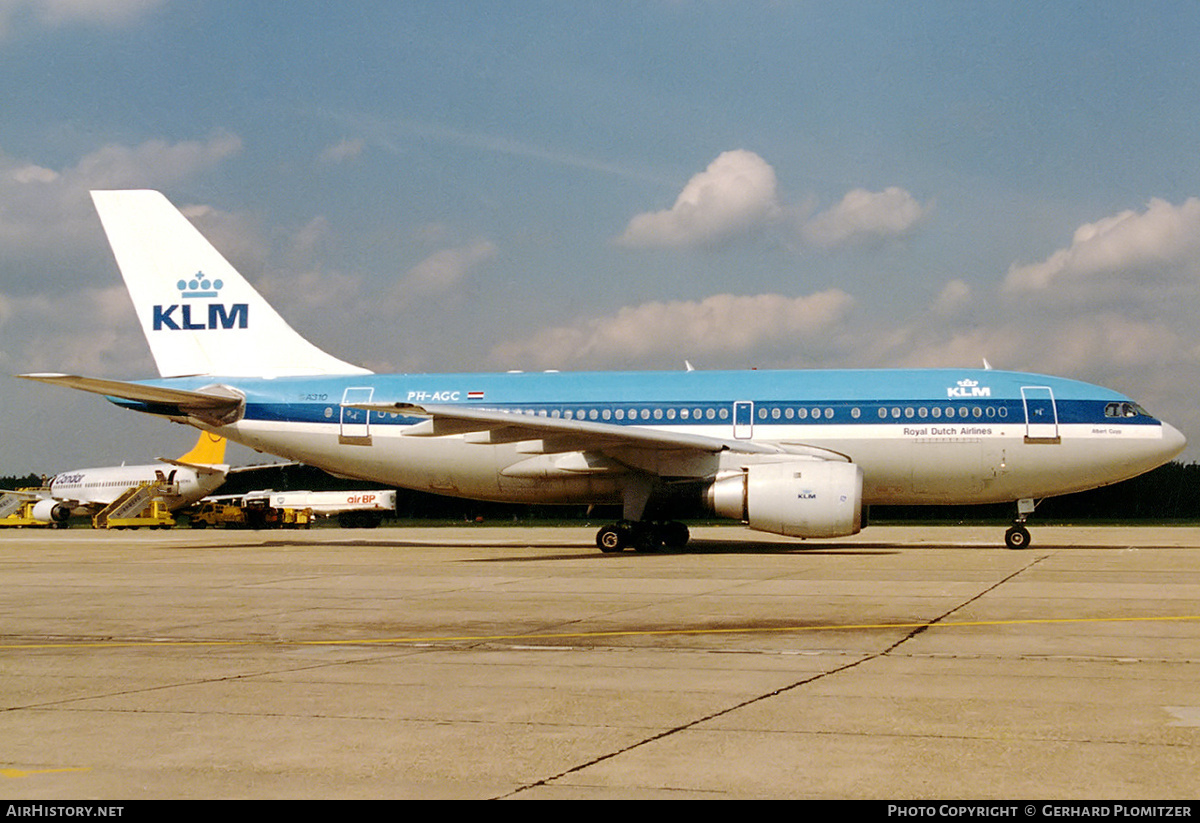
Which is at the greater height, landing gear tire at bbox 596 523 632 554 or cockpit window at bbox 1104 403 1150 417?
cockpit window at bbox 1104 403 1150 417

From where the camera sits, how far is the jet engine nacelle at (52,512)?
5450 centimetres

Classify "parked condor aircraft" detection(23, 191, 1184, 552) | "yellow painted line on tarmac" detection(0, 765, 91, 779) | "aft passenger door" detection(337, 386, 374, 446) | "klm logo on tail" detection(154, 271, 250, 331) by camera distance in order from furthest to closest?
"klm logo on tail" detection(154, 271, 250, 331)
"aft passenger door" detection(337, 386, 374, 446)
"parked condor aircraft" detection(23, 191, 1184, 552)
"yellow painted line on tarmac" detection(0, 765, 91, 779)

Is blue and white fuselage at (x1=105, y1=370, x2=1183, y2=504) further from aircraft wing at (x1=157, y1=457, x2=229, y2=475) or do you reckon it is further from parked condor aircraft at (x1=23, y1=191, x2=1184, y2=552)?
aircraft wing at (x1=157, y1=457, x2=229, y2=475)

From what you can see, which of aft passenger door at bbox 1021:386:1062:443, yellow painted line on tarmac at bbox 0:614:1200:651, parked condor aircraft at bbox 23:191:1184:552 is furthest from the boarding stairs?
yellow painted line on tarmac at bbox 0:614:1200:651

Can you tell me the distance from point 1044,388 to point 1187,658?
1476cm

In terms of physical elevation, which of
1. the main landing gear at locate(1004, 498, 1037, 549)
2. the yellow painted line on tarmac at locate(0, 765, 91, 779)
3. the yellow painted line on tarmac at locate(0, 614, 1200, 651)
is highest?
the main landing gear at locate(1004, 498, 1037, 549)

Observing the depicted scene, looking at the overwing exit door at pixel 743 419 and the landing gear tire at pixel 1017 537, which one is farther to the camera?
the landing gear tire at pixel 1017 537

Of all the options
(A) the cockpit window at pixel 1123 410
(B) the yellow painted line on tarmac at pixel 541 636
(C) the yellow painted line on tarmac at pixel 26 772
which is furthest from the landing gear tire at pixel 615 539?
(C) the yellow painted line on tarmac at pixel 26 772

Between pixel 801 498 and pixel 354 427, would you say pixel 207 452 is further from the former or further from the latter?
pixel 801 498

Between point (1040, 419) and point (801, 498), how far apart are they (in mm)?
5663

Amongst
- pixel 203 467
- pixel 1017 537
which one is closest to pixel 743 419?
pixel 1017 537

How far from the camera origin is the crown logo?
2662 centimetres

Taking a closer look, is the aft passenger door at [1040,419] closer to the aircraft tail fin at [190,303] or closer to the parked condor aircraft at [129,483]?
the aircraft tail fin at [190,303]
